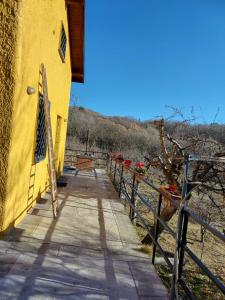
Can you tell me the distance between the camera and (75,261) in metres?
3.39

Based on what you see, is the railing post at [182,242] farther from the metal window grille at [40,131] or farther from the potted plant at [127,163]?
the potted plant at [127,163]

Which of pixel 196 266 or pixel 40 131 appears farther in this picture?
pixel 196 266

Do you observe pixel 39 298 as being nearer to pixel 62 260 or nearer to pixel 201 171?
pixel 62 260

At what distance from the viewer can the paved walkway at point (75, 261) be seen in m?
2.71

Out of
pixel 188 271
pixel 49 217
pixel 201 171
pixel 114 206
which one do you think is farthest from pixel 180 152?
pixel 49 217

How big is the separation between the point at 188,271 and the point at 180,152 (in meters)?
2.87

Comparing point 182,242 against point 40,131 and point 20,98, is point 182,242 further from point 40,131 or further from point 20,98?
point 40,131

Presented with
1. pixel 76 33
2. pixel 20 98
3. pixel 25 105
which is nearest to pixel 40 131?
pixel 25 105

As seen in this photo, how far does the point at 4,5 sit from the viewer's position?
3.60m

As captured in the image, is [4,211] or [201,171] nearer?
[4,211]

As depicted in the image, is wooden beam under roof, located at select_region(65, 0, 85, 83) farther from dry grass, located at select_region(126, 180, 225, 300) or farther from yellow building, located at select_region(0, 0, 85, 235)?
dry grass, located at select_region(126, 180, 225, 300)

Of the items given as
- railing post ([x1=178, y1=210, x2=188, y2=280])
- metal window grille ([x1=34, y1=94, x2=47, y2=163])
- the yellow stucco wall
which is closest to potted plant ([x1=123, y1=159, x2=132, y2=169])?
metal window grille ([x1=34, y1=94, x2=47, y2=163])

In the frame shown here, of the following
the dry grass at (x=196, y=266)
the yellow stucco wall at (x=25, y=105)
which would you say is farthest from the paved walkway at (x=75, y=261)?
the dry grass at (x=196, y=266)

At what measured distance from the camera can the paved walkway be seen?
271cm
